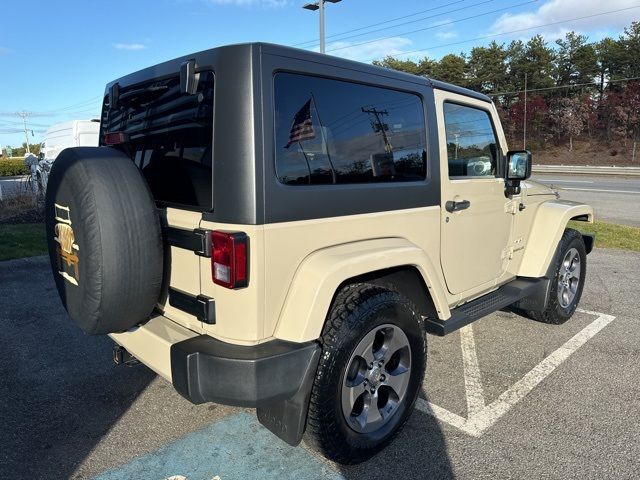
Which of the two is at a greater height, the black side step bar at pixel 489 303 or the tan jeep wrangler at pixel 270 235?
the tan jeep wrangler at pixel 270 235

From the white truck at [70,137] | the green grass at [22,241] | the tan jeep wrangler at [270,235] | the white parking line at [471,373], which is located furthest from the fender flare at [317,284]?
the white truck at [70,137]

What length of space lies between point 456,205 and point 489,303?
0.86 metres

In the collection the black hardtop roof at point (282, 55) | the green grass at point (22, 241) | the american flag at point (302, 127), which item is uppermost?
the black hardtop roof at point (282, 55)

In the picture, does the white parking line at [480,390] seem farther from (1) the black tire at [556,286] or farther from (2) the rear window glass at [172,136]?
(2) the rear window glass at [172,136]

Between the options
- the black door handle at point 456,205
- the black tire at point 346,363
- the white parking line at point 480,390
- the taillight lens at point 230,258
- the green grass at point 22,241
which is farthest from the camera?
the green grass at point 22,241

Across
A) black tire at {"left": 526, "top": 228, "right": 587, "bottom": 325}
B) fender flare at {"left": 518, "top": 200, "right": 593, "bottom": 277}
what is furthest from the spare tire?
black tire at {"left": 526, "top": 228, "right": 587, "bottom": 325}

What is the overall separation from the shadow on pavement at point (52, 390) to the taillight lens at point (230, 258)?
141 centimetres

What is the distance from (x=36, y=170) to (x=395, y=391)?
51.0ft

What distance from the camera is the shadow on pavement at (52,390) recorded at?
2.56 m

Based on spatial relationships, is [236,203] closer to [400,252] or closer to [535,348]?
[400,252]

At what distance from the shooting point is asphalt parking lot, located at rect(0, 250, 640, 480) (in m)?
2.45

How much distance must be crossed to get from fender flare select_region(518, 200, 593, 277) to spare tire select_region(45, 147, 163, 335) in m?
3.11

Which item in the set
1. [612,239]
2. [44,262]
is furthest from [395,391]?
[612,239]

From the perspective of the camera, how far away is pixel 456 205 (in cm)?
308
